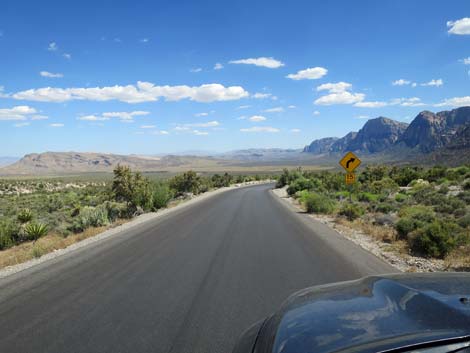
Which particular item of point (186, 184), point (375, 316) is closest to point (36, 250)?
point (375, 316)

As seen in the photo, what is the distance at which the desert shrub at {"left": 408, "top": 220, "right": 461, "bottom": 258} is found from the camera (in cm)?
1000

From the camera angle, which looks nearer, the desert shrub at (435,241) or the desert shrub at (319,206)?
the desert shrub at (435,241)

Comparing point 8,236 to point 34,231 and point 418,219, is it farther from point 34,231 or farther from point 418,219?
point 418,219

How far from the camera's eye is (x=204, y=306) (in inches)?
242

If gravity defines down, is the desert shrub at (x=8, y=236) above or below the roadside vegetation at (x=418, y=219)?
below

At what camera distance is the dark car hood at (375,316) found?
7.30ft

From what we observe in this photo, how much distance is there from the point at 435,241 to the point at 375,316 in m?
8.81

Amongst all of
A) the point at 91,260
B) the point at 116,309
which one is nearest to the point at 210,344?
the point at 116,309

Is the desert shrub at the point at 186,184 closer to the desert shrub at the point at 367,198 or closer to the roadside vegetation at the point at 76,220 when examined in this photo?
the roadside vegetation at the point at 76,220

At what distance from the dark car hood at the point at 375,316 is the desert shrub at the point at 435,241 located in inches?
294

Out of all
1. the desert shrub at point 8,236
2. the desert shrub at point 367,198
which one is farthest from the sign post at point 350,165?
the desert shrub at point 8,236

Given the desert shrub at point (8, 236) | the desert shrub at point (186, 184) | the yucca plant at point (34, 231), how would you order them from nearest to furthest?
the desert shrub at point (8, 236) < the yucca plant at point (34, 231) < the desert shrub at point (186, 184)

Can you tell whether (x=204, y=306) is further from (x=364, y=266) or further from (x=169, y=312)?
(x=364, y=266)

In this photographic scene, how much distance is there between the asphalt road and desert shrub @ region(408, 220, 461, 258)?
1.52 meters
